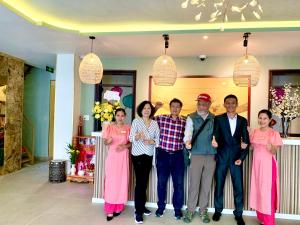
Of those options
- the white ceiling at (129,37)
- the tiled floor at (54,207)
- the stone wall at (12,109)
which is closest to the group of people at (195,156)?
the tiled floor at (54,207)

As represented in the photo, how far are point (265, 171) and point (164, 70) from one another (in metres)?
1.86

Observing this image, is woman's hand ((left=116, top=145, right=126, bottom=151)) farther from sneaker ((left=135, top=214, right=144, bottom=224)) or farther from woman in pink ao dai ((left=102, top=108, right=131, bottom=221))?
sneaker ((left=135, top=214, right=144, bottom=224))

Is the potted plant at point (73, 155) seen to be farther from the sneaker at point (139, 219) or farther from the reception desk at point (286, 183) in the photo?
the reception desk at point (286, 183)

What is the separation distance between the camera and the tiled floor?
3.24m

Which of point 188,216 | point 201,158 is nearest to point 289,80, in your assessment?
point 201,158

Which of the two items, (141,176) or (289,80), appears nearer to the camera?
(141,176)

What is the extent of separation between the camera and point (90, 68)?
4109 millimetres

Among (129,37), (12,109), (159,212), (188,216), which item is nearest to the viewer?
(188,216)

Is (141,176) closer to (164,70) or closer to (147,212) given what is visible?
(147,212)

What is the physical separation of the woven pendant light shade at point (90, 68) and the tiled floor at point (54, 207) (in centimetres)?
185

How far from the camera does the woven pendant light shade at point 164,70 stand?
3.81 m

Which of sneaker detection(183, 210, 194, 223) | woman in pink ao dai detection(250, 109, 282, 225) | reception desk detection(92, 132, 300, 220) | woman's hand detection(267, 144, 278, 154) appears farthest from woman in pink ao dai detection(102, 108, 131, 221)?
woman's hand detection(267, 144, 278, 154)

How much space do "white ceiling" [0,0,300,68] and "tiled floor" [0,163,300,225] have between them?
8.12 feet

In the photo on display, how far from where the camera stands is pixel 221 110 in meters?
5.36
